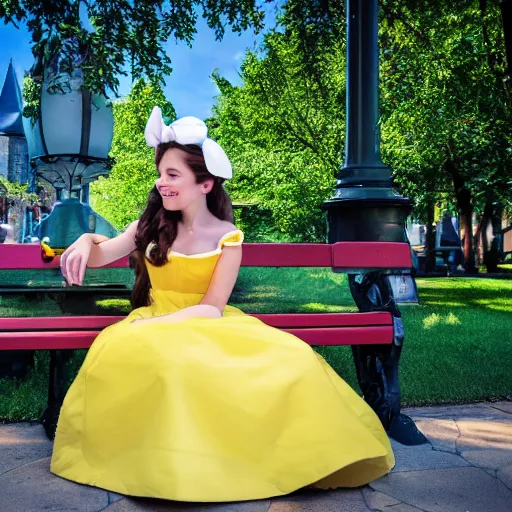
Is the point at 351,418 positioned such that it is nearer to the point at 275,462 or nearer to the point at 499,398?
the point at 275,462

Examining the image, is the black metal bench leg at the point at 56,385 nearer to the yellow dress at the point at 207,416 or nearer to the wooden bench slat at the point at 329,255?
Result: the wooden bench slat at the point at 329,255

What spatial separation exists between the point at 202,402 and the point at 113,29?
5.37 m

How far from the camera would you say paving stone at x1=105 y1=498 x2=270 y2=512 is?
95.9 inches

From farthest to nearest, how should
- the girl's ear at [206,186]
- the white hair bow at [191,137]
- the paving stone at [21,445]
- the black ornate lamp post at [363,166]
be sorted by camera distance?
the black ornate lamp post at [363,166] → the paving stone at [21,445] → the girl's ear at [206,186] → the white hair bow at [191,137]

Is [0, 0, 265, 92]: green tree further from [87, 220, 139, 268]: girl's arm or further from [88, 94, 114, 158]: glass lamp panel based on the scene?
[87, 220, 139, 268]: girl's arm

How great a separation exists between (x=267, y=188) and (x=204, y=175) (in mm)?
12528

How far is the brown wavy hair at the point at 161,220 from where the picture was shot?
2.87 metres

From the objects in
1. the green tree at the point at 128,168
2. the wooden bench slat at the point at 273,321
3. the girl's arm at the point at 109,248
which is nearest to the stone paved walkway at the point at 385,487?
the wooden bench slat at the point at 273,321

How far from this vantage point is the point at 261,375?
2512mm

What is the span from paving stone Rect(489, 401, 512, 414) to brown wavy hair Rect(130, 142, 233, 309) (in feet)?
7.55

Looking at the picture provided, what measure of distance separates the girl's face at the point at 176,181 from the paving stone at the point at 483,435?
1748mm

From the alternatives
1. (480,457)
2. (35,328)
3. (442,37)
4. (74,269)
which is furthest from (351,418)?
(442,37)

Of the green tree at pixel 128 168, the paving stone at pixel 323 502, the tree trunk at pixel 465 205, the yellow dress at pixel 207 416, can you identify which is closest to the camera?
the yellow dress at pixel 207 416

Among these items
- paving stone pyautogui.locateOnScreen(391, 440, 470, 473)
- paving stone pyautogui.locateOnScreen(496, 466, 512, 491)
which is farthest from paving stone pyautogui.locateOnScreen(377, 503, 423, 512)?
paving stone pyautogui.locateOnScreen(496, 466, 512, 491)
